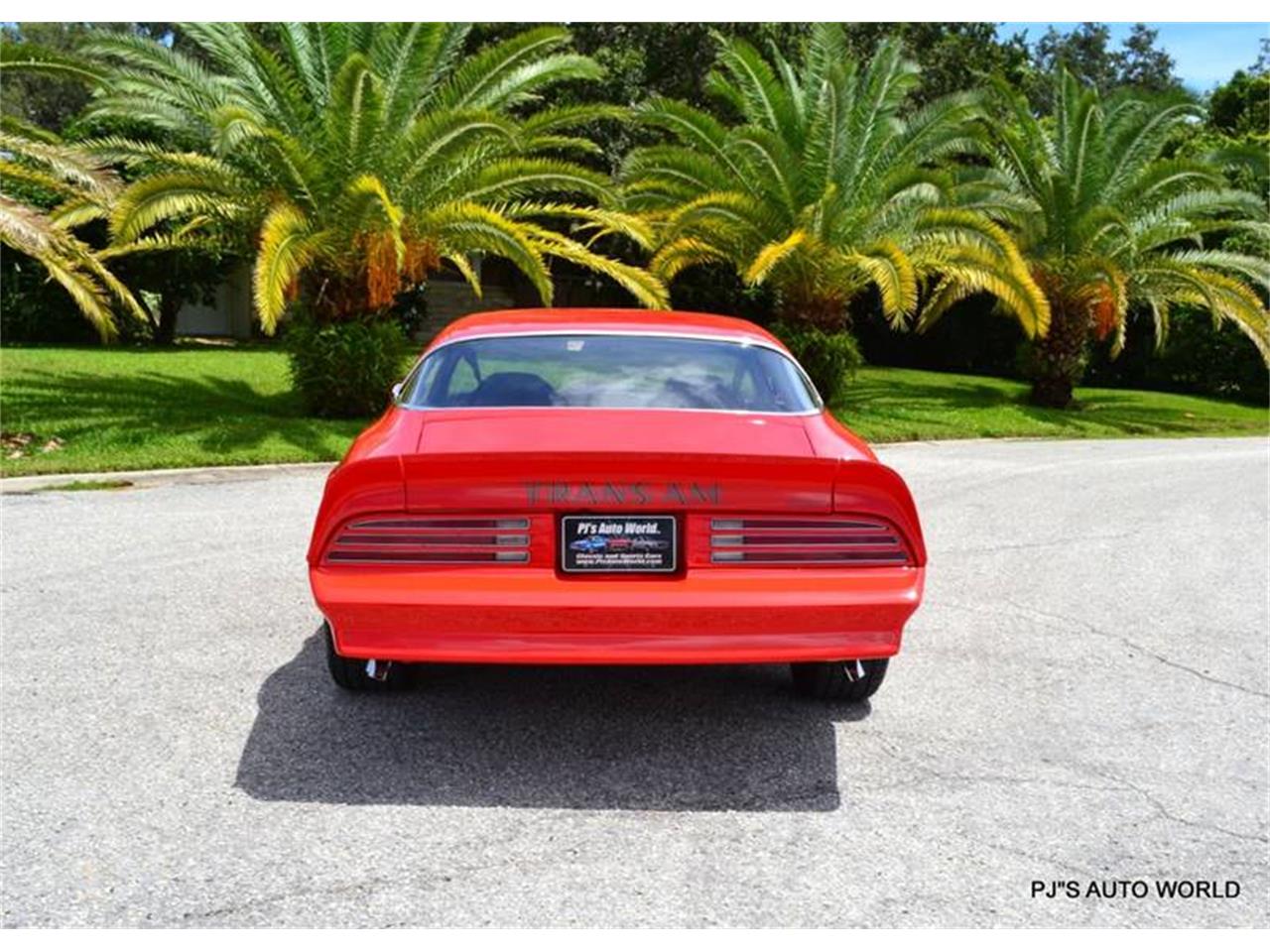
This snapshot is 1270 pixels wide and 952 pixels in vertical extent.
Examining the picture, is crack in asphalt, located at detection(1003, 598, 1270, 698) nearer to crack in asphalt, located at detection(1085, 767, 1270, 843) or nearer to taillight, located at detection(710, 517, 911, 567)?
crack in asphalt, located at detection(1085, 767, 1270, 843)

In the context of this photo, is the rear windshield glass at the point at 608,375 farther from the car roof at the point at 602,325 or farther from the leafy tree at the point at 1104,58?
the leafy tree at the point at 1104,58

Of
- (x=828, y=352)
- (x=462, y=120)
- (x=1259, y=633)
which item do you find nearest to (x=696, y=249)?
(x=828, y=352)

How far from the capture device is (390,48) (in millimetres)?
13562

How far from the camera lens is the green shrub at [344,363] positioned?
13.7 m

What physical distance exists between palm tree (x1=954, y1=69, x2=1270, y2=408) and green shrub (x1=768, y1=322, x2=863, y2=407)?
3683 millimetres

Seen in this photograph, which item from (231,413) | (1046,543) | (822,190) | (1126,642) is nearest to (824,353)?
(822,190)

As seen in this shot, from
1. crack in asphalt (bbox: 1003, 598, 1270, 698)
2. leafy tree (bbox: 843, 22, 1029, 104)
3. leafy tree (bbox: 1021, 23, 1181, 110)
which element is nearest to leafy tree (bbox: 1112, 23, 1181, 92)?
leafy tree (bbox: 1021, 23, 1181, 110)

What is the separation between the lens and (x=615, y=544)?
151 inches

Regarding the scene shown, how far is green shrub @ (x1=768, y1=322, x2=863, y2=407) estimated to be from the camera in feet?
56.2

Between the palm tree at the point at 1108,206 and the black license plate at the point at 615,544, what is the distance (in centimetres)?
1647

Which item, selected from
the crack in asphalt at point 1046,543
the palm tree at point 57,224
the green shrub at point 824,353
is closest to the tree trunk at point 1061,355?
the green shrub at point 824,353

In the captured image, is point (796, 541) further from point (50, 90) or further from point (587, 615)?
point (50, 90)

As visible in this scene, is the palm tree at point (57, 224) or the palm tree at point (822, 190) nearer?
the palm tree at point (57, 224)

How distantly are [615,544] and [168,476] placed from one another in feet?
25.1
